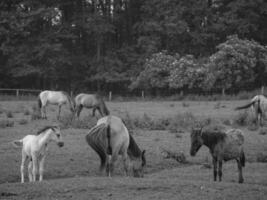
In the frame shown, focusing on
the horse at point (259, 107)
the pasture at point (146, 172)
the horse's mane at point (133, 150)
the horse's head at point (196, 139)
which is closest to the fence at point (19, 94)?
the pasture at point (146, 172)

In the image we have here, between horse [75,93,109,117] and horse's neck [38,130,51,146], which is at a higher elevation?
horse [75,93,109,117]

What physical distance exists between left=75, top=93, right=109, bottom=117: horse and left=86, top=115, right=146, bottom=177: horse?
14.2m

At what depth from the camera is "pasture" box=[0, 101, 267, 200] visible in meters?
12.8

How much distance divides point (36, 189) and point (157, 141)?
34.8 ft

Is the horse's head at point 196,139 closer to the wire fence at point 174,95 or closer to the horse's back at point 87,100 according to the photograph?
the horse's back at point 87,100

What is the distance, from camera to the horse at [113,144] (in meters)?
14.9

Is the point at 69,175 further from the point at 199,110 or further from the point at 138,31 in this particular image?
the point at 138,31

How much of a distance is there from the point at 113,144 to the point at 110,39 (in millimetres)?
43989

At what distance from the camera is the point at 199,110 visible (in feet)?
113

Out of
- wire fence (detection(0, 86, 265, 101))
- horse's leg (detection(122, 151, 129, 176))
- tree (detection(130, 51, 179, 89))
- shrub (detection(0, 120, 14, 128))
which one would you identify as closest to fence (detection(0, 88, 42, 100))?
wire fence (detection(0, 86, 265, 101))

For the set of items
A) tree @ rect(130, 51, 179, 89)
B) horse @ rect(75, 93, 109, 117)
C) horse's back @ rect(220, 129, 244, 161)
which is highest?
tree @ rect(130, 51, 179, 89)

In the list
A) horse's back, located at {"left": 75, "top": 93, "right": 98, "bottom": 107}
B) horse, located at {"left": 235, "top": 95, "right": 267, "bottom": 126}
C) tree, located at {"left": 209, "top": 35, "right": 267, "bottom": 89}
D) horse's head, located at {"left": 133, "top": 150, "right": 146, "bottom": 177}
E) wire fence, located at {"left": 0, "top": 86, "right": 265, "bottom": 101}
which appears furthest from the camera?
tree, located at {"left": 209, "top": 35, "right": 267, "bottom": 89}

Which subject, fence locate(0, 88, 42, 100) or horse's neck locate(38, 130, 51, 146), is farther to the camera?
fence locate(0, 88, 42, 100)

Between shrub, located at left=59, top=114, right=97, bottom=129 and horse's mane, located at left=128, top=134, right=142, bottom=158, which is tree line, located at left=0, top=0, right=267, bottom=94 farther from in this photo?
horse's mane, located at left=128, top=134, right=142, bottom=158
